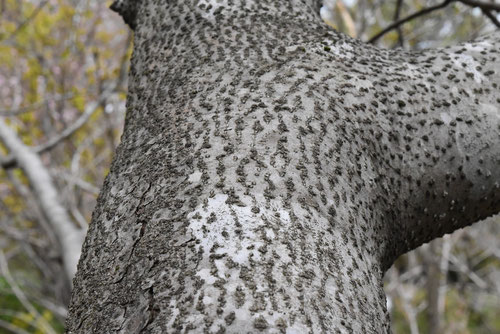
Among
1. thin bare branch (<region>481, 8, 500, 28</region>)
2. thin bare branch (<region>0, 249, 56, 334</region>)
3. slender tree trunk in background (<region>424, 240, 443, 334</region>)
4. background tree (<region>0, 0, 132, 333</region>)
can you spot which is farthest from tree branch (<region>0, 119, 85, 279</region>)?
slender tree trunk in background (<region>424, 240, 443, 334</region>)

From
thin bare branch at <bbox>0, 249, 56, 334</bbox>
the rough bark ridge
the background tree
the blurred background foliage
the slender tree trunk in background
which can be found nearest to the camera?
the rough bark ridge

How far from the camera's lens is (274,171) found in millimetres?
862

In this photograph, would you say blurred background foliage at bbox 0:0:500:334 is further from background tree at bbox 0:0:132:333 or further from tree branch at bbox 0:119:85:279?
tree branch at bbox 0:119:85:279

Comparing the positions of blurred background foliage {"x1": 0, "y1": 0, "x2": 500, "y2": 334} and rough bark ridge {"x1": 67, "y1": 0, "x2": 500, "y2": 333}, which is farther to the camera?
blurred background foliage {"x1": 0, "y1": 0, "x2": 500, "y2": 334}

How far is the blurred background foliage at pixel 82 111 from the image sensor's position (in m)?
5.57

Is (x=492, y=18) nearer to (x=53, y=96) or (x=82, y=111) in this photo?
(x=53, y=96)

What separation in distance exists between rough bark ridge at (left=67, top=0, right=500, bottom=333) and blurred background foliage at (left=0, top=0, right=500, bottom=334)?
159 inches

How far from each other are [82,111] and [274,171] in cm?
626

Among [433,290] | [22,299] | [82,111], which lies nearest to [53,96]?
[82,111]

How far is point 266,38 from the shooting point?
42.8 inches

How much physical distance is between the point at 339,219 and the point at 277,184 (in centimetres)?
12

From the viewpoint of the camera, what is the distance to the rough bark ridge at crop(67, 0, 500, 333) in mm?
749

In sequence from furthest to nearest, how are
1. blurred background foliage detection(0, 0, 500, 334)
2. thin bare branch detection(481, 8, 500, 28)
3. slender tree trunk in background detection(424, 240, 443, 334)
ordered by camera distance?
blurred background foliage detection(0, 0, 500, 334) → slender tree trunk in background detection(424, 240, 443, 334) → thin bare branch detection(481, 8, 500, 28)

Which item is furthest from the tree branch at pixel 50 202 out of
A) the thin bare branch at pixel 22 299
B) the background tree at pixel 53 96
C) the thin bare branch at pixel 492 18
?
the thin bare branch at pixel 492 18
